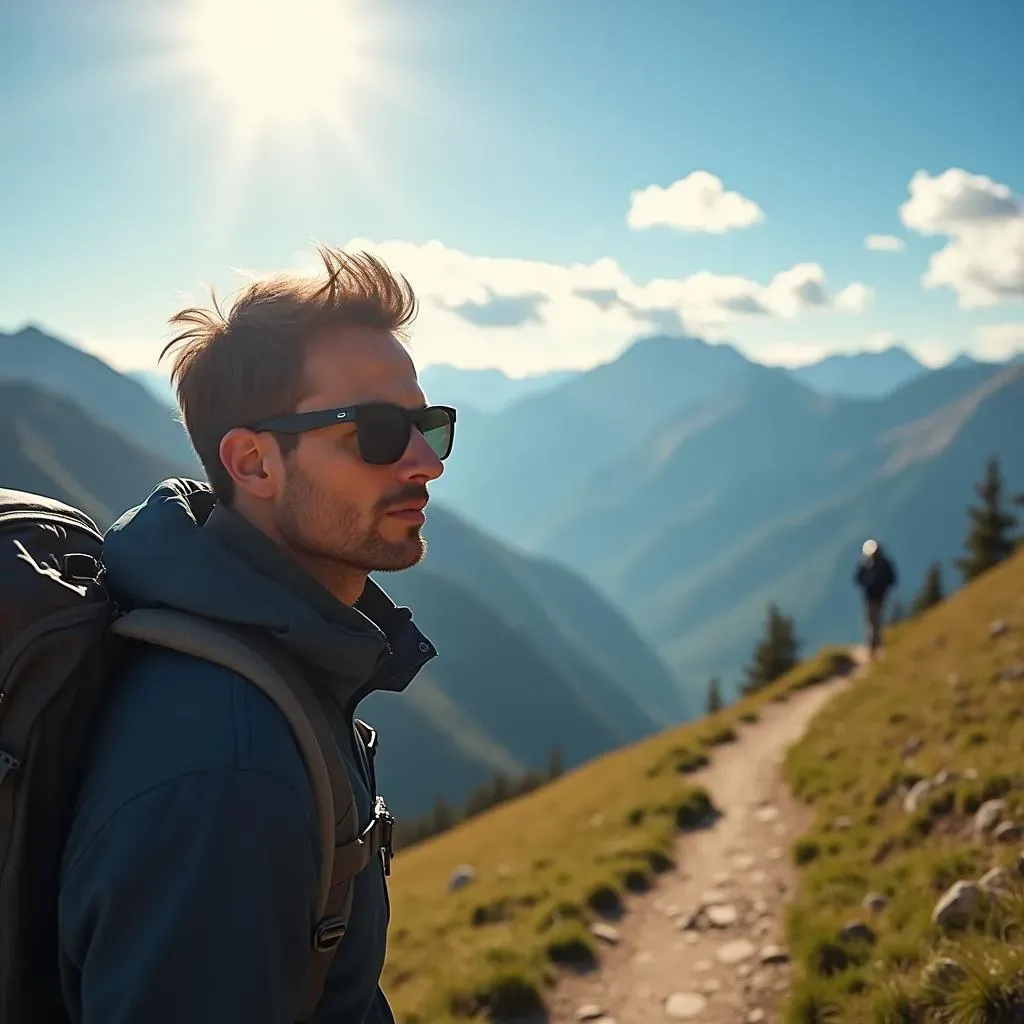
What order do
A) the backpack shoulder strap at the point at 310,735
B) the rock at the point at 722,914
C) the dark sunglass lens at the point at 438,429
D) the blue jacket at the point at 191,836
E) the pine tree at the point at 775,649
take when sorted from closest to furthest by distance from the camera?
1. the blue jacket at the point at 191,836
2. the backpack shoulder strap at the point at 310,735
3. the dark sunglass lens at the point at 438,429
4. the rock at the point at 722,914
5. the pine tree at the point at 775,649

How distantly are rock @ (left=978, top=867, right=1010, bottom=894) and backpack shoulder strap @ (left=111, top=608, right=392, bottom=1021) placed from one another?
6033 millimetres

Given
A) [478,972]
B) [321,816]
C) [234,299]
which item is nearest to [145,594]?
[321,816]

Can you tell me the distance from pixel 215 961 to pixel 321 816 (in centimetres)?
42

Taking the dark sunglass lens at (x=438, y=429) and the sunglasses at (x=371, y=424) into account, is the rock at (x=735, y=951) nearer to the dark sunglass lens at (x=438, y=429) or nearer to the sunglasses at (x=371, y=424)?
the dark sunglass lens at (x=438, y=429)

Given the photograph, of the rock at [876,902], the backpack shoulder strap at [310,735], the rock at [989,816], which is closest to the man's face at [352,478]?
the backpack shoulder strap at [310,735]

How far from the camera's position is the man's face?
2957 millimetres

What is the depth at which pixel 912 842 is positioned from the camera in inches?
348

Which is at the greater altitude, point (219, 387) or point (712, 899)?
point (219, 387)

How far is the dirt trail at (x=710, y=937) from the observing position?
7492 mm

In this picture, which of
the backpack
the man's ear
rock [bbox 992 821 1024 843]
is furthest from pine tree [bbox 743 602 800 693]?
the backpack

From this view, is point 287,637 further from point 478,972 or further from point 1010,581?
point 1010,581

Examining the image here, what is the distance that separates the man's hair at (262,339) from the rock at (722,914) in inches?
323

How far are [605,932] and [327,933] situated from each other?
7.85m

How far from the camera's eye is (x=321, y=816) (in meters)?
2.27
